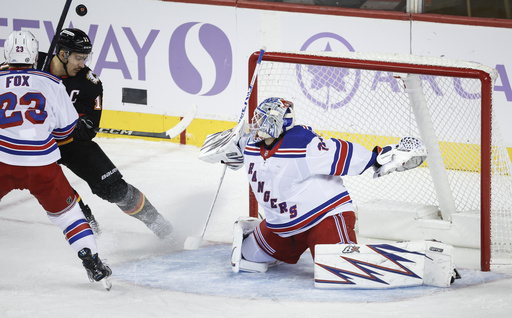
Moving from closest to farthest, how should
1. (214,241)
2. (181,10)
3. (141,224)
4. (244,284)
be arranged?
(244,284) < (214,241) < (141,224) < (181,10)

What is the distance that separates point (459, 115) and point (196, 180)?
1.64 m

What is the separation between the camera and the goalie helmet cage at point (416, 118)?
3.78 m

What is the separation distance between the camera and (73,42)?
3850 millimetres

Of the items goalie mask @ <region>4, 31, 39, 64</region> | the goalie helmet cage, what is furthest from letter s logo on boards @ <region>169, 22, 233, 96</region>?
goalie mask @ <region>4, 31, 39, 64</region>

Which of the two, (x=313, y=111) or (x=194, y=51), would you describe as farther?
(x=194, y=51)

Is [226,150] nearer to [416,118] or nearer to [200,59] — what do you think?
[416,118]

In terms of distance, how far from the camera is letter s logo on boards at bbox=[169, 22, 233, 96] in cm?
575

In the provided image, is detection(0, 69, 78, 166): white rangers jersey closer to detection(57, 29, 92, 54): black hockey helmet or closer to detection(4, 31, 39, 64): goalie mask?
detection(4, 31, 39, 64): goalie mask

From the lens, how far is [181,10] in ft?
19.0

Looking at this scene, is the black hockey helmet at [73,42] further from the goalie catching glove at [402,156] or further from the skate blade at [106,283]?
the goalie catching glove at [402,156]

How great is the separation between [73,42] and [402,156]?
1573 mm

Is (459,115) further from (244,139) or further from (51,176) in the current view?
(51,176)

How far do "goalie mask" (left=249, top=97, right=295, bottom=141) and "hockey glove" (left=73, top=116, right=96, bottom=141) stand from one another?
803 mm

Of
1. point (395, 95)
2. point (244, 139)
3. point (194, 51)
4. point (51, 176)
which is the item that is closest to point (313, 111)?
point (395, 95)
